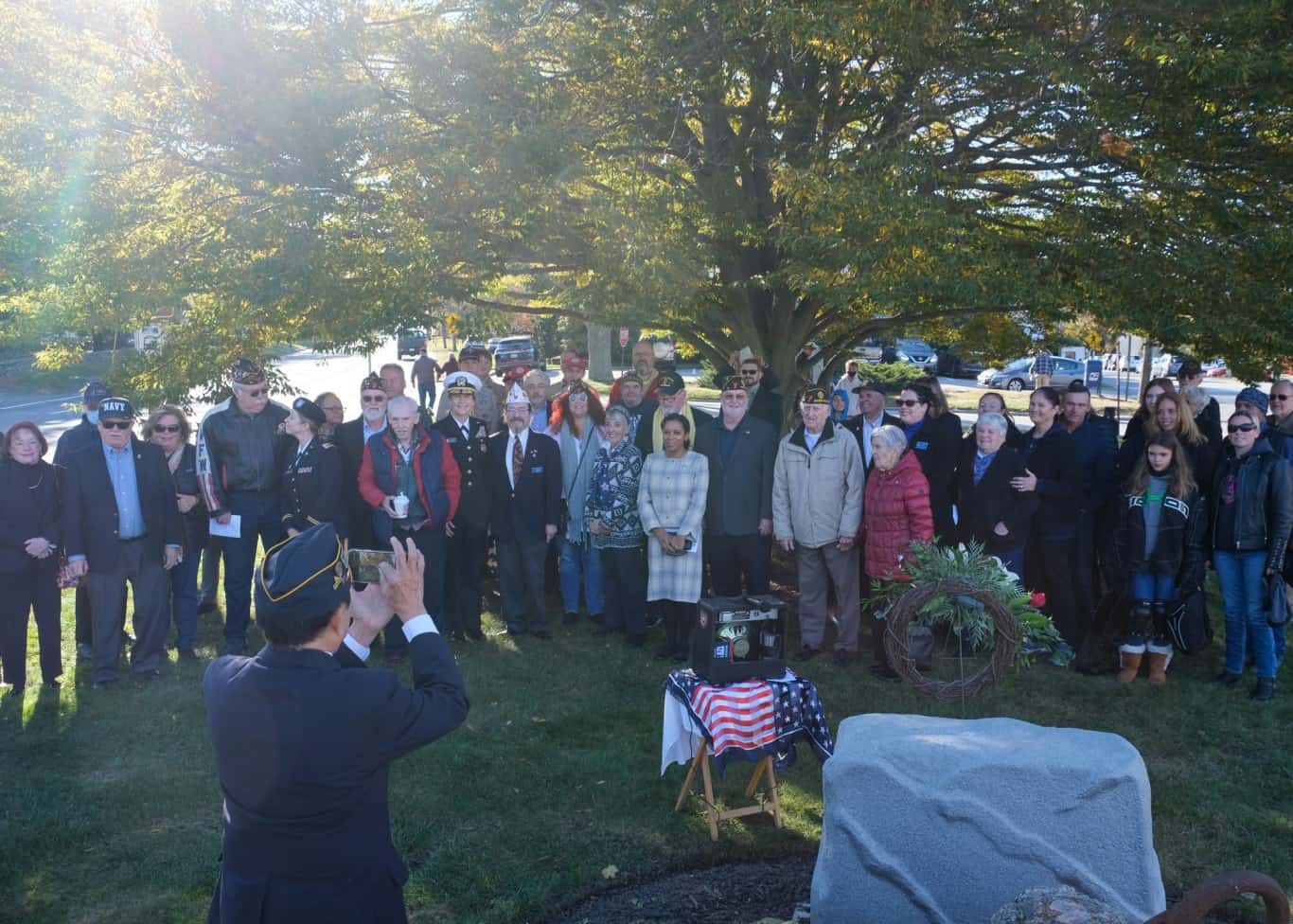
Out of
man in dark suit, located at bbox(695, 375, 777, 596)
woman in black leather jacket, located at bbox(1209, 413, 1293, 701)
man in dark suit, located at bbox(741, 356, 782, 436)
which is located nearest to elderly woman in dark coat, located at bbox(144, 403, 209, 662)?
man in dark suit, located at bbox(695, 375, 777, 596)

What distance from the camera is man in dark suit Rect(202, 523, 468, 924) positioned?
271cm

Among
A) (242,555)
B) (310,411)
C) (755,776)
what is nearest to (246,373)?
(310,411)

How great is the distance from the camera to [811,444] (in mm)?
8031

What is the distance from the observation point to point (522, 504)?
877 cm

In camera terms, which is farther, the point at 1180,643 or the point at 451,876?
the point at 1180,643

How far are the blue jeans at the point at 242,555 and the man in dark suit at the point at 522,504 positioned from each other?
181 centimetres

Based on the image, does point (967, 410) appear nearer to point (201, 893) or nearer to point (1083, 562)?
point (1083, 562)

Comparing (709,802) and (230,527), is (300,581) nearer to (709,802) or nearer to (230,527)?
(709,802)

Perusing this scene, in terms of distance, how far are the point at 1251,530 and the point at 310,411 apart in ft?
22.9

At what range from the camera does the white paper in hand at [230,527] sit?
7938 millimetres

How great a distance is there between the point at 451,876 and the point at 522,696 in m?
2.35

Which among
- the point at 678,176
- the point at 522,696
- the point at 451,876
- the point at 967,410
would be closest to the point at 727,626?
the point at 451,876

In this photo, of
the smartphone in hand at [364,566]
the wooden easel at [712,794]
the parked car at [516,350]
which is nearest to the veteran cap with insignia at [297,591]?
the smartphone in hand at [364,566]

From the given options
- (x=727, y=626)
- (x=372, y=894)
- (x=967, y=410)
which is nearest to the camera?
(x=372, y=894)
